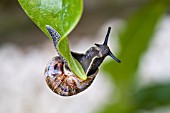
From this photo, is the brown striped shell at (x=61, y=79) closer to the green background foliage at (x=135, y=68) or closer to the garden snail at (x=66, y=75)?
the garden snail at (x=66, y=75)

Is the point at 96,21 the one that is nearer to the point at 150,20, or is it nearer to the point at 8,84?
the point at 8,84

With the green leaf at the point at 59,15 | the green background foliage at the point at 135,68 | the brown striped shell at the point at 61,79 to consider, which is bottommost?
the green leaf at the point at 59,15

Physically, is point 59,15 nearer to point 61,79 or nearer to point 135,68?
point 61,79

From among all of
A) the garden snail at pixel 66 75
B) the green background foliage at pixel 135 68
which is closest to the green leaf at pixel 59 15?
the garden snail at pixel 66 75

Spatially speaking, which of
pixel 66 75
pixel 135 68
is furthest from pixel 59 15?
pixel 135 68

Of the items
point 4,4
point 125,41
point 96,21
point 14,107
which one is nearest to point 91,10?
point 96,21

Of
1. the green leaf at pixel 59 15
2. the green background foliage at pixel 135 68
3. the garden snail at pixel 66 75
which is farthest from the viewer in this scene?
the green background foliage at pixel 135 68
